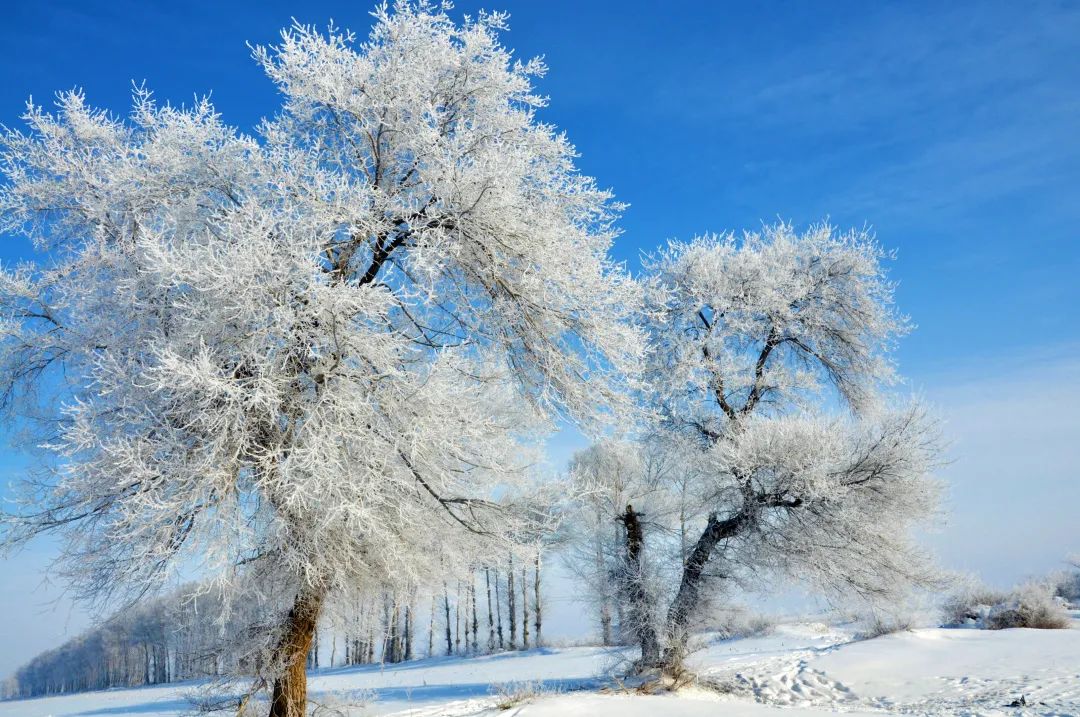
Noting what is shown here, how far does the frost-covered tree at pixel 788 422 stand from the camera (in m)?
12.1

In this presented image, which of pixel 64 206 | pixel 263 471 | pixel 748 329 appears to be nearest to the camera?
pixel 263 471

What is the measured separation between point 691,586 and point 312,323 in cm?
924

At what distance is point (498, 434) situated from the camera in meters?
8.35

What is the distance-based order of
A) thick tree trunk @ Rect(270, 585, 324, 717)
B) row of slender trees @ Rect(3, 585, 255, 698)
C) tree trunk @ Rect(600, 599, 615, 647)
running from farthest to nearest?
row of slender trees @ Rect(3, 585, 255, 698) < tree trunk @ Rect(600, 599, 615, 647) < thick tree trunk @ Rect(270, 585, 324, 717)

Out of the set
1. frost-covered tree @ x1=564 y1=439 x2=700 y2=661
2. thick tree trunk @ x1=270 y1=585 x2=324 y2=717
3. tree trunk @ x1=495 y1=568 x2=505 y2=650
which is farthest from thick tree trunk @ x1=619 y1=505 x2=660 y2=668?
tree trunk @ x1=495 y1=568 x2=505 y2=650

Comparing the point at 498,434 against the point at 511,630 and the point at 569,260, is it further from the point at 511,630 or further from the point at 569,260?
the point at 511,630

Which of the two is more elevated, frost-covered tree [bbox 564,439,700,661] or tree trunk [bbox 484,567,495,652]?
frost-covered tree [bbox 564,439,700,661]

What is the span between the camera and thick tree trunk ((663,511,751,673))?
12.0m

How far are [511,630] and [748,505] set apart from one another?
18825 mm

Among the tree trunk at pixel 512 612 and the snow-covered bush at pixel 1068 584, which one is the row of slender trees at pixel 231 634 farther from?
the snow-covered bush at pixel 1068 584

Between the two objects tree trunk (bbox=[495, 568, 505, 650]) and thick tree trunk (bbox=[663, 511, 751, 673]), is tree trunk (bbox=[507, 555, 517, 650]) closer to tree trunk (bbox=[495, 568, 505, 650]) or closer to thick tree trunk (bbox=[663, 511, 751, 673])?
tree trunk (bbox=[495, 568, 505, 650])

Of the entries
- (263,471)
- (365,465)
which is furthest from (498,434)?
(263,471)

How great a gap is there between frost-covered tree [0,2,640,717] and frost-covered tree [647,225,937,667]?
2.49 meters

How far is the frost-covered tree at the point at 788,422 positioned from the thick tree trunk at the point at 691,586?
0.08 ft
